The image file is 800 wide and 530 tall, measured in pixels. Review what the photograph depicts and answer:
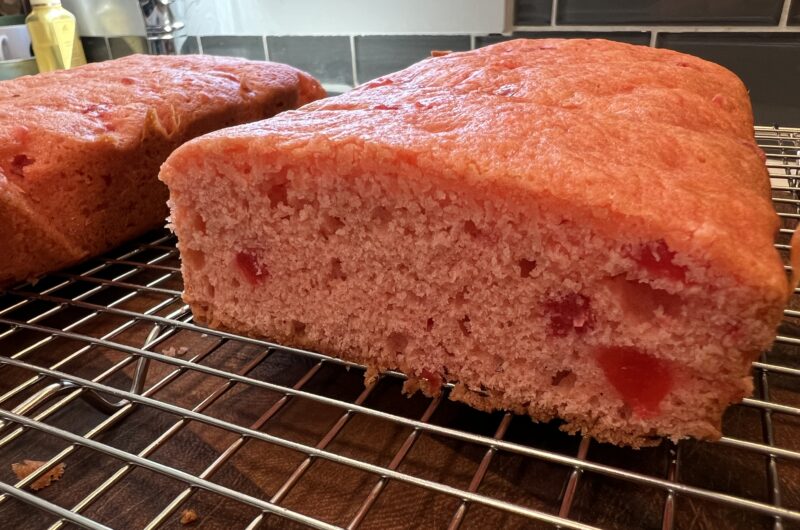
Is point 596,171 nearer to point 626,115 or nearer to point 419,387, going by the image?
point 626,115

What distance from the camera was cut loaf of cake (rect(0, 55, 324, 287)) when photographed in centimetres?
147

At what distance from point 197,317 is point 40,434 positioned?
35 cm

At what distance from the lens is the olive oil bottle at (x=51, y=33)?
270 cm

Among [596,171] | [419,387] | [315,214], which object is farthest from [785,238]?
[315,214]

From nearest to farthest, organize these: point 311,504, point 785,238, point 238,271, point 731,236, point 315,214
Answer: point 731,236 → point 311,504 → point 315,214 → point 238,271 → point 785,238

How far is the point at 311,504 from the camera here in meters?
0.95

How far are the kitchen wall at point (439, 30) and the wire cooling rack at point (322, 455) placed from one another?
1.02 meters

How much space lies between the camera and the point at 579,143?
3.23 ft

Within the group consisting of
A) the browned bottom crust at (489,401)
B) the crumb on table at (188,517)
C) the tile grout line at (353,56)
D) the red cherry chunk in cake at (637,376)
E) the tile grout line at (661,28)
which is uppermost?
the tile grout line at (661,28)

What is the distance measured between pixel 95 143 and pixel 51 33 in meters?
1.55

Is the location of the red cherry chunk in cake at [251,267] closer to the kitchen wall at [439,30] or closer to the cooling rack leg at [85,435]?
the cooling rack leg at [85,435]

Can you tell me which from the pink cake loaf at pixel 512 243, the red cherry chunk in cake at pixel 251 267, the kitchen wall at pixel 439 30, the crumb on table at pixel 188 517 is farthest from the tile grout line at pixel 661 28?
the crumb on table at pixel 188 517

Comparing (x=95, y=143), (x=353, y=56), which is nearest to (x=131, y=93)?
(x=95, y=143)

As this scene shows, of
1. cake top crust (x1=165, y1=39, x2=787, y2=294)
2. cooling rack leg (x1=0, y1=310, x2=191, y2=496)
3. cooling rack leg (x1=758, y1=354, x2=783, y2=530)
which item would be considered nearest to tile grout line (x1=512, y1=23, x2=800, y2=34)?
cake top crust (x1=165, y1=39, x2=787, y2=294)
